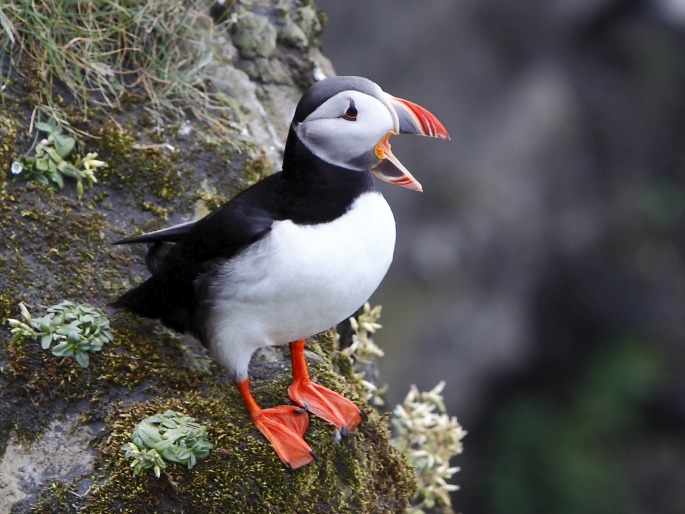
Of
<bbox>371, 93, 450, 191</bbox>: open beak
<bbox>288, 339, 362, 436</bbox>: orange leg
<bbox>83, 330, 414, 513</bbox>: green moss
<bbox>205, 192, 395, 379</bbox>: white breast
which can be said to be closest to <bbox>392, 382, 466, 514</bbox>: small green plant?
<bbox>83, 330, 414, 513</bbox>: green moss

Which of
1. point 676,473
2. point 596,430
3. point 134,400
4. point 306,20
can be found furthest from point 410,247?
point 134,400

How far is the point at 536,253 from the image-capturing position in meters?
9.31

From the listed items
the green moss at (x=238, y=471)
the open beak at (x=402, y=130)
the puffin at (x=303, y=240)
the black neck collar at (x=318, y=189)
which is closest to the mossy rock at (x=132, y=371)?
the green moss at (x=238, y=471)

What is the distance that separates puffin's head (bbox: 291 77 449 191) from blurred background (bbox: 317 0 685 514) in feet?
19.0

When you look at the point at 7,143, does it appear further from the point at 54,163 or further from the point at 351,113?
the point at 351,113

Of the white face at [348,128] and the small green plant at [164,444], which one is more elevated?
the white face at [348,128]

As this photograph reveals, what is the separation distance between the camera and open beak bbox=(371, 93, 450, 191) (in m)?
2.84

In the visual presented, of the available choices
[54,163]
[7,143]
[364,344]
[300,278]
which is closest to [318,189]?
[300,278]

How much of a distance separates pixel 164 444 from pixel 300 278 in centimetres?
65

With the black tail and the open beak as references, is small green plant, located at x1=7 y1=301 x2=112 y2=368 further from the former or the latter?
the open beak

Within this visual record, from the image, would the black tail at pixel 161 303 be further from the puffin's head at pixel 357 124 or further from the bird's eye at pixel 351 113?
the bird's eye at pixel 351 113

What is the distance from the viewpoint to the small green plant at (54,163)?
3564 millimetres

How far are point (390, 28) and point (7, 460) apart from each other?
6961mm

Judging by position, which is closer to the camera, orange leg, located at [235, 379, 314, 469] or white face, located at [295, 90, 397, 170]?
white face, located at [295, 90, 397, 170]
